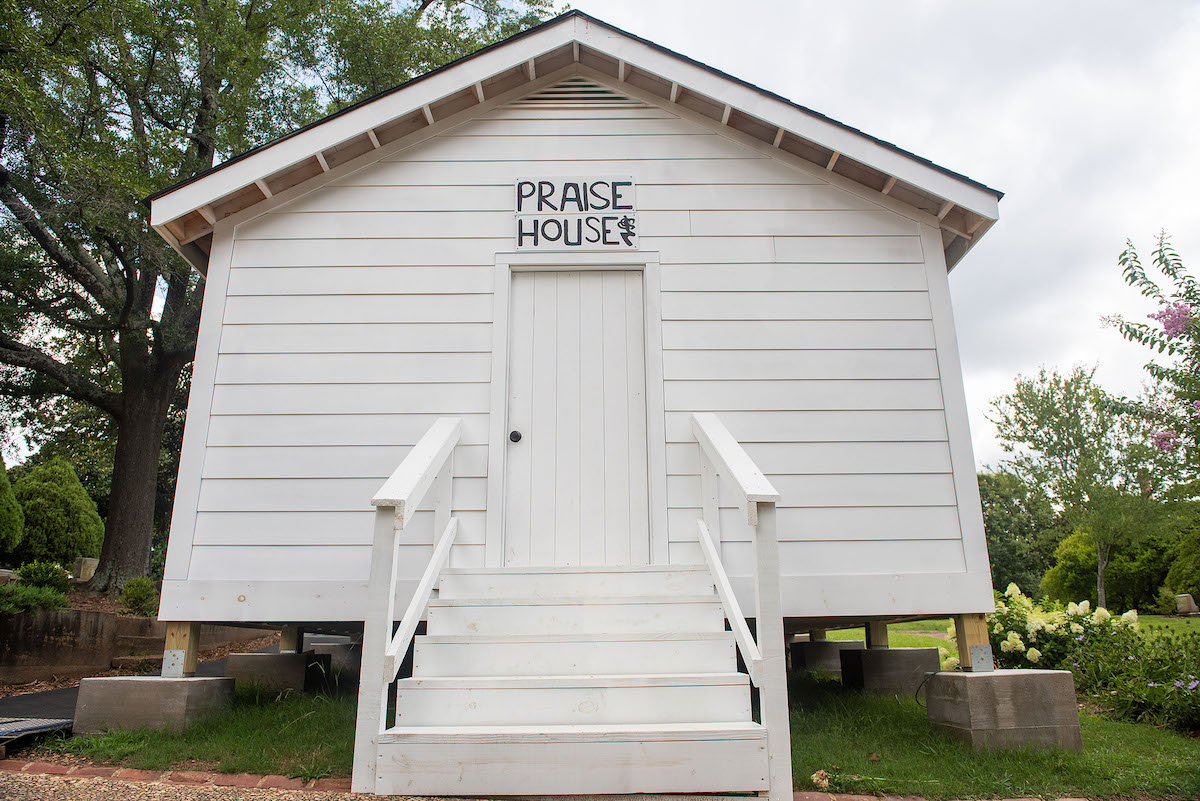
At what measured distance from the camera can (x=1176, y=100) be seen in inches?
576

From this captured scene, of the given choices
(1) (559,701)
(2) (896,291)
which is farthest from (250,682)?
(2) (896,291)

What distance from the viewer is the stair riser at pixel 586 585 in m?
3.87

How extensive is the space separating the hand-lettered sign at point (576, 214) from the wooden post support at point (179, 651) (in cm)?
303

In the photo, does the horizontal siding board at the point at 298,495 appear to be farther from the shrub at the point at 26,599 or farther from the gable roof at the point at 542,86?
the shrub at the point at 26,599

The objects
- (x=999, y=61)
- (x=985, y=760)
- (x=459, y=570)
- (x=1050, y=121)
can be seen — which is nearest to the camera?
(x=985, y=760)

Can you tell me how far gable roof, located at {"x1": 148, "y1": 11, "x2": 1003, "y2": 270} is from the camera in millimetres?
4590

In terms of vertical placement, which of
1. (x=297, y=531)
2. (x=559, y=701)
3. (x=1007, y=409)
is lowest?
(x=559, y=701)

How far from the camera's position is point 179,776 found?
3.12m

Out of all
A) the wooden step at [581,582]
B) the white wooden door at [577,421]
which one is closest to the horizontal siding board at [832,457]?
the white wooden door at [577,421]

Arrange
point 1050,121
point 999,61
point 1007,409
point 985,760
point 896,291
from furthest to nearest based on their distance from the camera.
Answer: point 1007,409
point 1050,121
point 999,61
point 896,291
point 985,760

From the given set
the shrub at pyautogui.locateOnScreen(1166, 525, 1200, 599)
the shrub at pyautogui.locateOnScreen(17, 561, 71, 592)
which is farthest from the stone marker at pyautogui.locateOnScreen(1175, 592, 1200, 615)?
the shrub at pyautogui.locateOnScreen(17, 561, 71, 592)

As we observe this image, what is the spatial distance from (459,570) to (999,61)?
15.7 metres

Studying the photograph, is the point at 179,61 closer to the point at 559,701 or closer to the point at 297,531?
the point at 297,531

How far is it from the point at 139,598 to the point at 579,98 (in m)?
8.39
